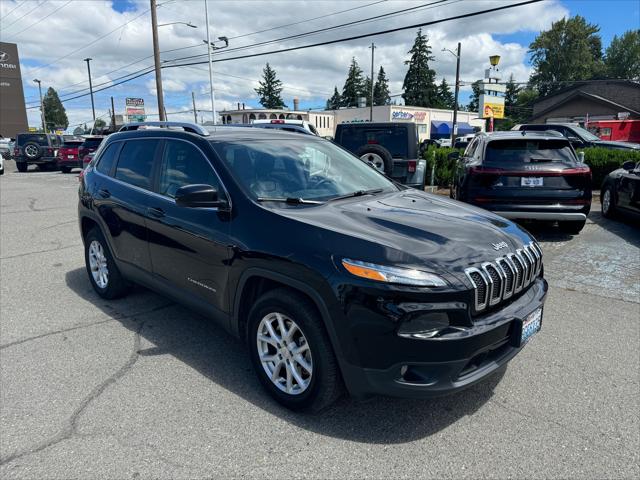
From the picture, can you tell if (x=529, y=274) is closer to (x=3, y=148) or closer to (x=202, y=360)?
(x=202, y=360)

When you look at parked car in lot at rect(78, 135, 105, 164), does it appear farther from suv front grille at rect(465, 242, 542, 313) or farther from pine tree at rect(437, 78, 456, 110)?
pine tree at rect(437, 78, 456, 110)

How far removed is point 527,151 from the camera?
7.25 meters

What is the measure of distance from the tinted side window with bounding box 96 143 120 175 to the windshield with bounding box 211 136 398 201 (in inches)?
73.0

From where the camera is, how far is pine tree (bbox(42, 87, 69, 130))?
12557 cm

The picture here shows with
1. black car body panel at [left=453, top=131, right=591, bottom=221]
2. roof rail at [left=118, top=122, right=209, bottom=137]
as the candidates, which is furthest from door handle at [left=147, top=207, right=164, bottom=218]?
black car body panel at [left=453, top=131, right=591, bottom=221]

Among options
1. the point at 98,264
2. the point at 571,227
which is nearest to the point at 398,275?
the point at 98,264

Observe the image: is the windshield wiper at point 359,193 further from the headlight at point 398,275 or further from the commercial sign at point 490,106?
the commercial sign at point 490,106

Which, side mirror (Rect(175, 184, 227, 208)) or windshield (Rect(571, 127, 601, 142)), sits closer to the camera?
side mirror (Rect(175, 184, 227, 208))

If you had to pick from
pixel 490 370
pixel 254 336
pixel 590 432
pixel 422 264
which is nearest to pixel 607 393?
pixel 590 432

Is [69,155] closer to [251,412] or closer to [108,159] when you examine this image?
[108,159]

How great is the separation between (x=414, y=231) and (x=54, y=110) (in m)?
149

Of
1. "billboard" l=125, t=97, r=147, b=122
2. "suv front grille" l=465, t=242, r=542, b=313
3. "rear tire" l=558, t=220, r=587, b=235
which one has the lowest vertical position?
"rear tire" l=558, t=220, r=587, b=235

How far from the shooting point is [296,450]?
265cm

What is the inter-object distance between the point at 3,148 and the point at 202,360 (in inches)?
1721
